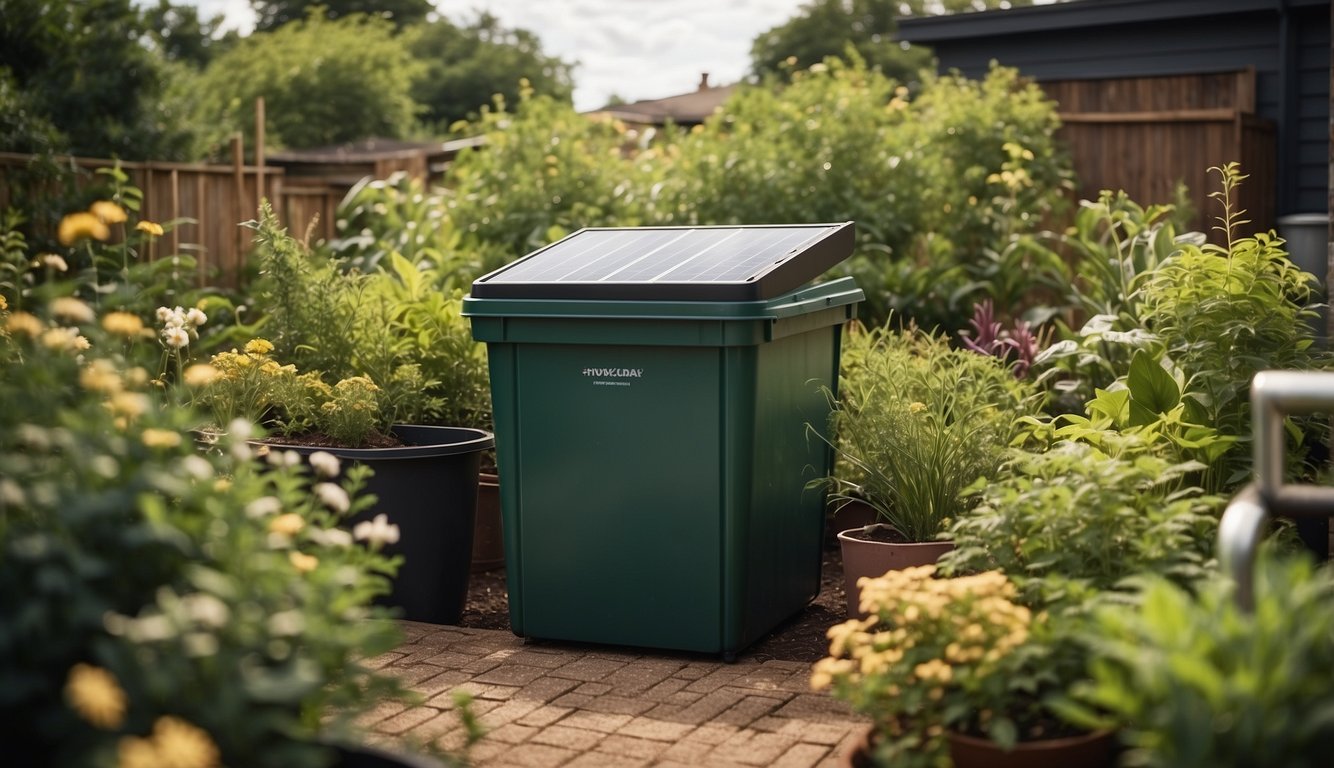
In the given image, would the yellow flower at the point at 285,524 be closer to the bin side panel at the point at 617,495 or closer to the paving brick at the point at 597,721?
the paving brick at the point at 597,721

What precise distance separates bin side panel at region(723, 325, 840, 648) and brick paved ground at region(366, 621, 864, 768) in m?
0.26

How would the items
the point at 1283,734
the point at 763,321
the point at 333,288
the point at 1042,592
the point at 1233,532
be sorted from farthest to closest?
the point at 333,288
the point at 763,321
the point at 1042,592
the point at 1233,532
the point at 1283,734

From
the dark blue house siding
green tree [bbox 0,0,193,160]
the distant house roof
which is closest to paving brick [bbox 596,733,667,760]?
the dark blue house siding

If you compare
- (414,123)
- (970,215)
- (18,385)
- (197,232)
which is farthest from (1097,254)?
(414,123)

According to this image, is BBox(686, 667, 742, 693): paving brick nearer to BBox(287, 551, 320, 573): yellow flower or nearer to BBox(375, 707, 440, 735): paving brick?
BBox(375, 707, 440, 735): paving brick

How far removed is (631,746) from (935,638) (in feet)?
2.93

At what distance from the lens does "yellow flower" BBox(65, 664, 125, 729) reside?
1.96 metres

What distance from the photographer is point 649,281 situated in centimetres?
417

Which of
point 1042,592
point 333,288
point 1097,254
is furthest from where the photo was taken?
point 1097,254

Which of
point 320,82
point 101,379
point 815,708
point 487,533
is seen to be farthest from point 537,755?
point 320,82

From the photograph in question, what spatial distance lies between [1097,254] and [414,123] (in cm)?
3427

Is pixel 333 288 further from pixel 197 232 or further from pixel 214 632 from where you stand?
pixel 197 232

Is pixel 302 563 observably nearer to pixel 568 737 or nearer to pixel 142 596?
pixel 142 596

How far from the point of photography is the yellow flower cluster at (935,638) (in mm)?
2807
